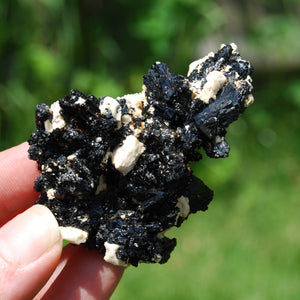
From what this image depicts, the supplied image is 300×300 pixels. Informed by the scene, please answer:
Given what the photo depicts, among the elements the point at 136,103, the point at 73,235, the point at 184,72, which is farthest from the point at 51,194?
the point at 184,72

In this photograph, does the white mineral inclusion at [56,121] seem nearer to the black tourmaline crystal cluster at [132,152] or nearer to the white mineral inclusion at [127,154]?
the black tourmaline crystal cluster at [132,152]

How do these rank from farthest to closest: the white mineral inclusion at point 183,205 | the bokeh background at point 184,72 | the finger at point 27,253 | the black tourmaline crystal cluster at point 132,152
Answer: the bokeh background at point 184,72 → the white mineral inclusion at point 183,205 → the black tourmaline crystal cluster at point 132,152 → the finger at point 27,253

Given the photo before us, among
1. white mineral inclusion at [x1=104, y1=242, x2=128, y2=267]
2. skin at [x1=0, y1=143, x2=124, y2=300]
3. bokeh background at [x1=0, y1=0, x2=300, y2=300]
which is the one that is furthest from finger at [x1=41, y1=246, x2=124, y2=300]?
bokeh background at [x1=0, y1=0, x2=300, y2=300]

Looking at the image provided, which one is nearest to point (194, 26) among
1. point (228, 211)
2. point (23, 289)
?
point (228, 211)

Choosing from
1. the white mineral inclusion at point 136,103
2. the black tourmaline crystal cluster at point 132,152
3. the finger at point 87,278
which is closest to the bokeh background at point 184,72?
the finger at point 87,278

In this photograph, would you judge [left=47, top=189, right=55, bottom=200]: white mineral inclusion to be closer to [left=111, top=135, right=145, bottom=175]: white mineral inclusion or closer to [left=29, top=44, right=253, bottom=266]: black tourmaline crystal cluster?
[left=29, top=44, right=253, bottom=266]: black tourmaline crystal cluster

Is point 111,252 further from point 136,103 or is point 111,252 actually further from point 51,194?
point 136,103

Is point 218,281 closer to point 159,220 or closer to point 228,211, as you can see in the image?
point 228,211

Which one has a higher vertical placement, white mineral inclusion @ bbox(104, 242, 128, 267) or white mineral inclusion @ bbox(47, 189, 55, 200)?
white mineral inclusion @ bbox(47, 189, 55, 200)

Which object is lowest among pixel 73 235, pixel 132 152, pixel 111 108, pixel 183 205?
pixel 183 205
